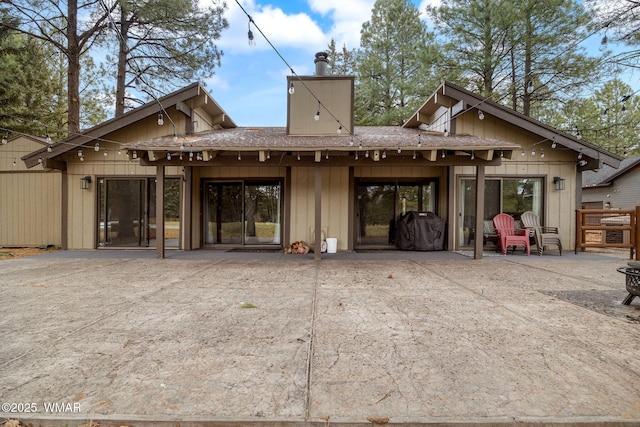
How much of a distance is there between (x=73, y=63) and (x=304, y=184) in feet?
25.4

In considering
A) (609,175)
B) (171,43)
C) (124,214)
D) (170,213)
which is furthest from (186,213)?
(609,175)

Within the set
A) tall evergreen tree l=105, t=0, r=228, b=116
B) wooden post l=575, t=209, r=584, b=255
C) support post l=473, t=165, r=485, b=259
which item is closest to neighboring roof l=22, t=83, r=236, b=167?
tall evergreen tree l=105, t=0, r=228, b=116

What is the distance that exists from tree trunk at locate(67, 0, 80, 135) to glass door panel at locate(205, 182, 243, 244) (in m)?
4.63

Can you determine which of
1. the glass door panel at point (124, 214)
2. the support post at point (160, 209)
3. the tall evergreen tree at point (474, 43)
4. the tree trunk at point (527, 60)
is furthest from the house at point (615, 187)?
the glass door panel at point (124, 214)

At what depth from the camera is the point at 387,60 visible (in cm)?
1562

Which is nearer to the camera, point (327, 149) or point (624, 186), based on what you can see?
point (327, 149)

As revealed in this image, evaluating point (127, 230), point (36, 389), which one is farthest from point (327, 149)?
point (127, 230)

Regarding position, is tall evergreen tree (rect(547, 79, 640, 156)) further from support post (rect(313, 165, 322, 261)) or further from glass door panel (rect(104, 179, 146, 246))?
glass door panel (rect(104, 179, 146, 246))

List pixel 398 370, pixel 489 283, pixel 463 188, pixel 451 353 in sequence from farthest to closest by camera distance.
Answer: pixel 463 188, pixel 489 283, pixel 451 353, pixel 398 370

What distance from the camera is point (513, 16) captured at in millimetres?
10812

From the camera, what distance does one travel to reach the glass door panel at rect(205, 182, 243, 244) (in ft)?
Answer: 27.4

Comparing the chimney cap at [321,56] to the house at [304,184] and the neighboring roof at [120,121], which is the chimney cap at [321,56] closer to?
the house at [304,184]

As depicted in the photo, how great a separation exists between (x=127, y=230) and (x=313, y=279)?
19.0 ft

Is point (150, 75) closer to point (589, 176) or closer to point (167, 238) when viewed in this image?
point (167, 238)
